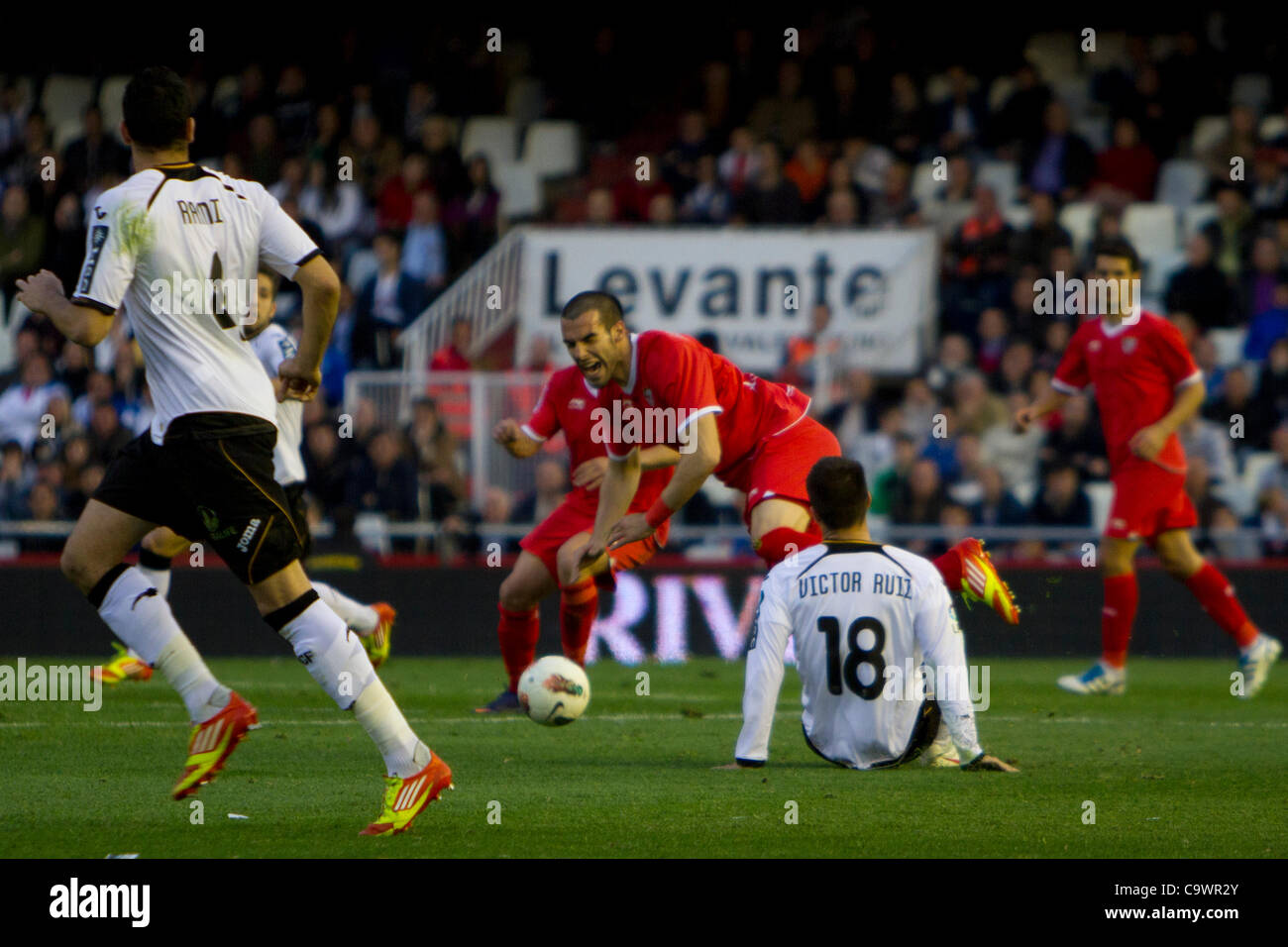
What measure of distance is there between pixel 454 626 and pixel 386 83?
28.4 ft

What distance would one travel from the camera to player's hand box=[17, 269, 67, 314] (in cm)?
531

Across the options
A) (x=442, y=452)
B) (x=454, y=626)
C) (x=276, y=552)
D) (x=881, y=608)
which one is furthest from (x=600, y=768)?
(x=442, y=452)

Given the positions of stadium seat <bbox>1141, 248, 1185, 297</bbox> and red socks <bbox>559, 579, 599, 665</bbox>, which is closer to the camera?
red socks <bbox>559, 579, 599, 665</bbox>

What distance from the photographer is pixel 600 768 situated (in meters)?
6.92

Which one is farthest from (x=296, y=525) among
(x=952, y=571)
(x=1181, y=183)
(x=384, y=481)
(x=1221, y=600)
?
(x=1181, y=183)

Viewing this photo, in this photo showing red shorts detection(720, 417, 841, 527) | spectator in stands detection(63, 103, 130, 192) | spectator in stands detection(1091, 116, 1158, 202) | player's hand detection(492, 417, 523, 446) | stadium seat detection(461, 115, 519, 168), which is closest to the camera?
red shorts detection(720, 417, 841, 527)

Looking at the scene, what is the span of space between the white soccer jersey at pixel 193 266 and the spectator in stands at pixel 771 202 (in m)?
11.5

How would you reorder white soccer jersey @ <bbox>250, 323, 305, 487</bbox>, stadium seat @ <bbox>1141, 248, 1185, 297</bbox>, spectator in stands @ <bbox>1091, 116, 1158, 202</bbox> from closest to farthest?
1. white soccer jersey @ <bbox>250, 323, 305, 487</bbox>
2. stadium seat @ <bbox>1141, 248, 1185, 297</bbox>
3. spectator in stands @ <bbox>1091, 116, 1158, 202</bbox>

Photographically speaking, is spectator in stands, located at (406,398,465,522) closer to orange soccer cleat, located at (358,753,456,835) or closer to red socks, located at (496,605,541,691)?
red socks, located at (496,605,541,691)

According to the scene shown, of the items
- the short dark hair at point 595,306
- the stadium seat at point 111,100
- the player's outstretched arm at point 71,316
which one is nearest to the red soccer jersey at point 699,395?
the short dark hair at point 595,306

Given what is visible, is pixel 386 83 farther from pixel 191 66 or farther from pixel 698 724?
pixel 698 724

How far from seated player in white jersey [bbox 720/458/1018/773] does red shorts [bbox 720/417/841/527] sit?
143 cm

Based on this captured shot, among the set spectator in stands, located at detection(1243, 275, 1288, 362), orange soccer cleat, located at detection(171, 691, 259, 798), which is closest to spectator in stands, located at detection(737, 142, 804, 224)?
spectator in stands, located at detection(1243, 275, 1288, 362)

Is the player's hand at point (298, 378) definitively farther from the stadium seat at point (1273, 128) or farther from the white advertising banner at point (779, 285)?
the stadium seat at point (1273, 128)
